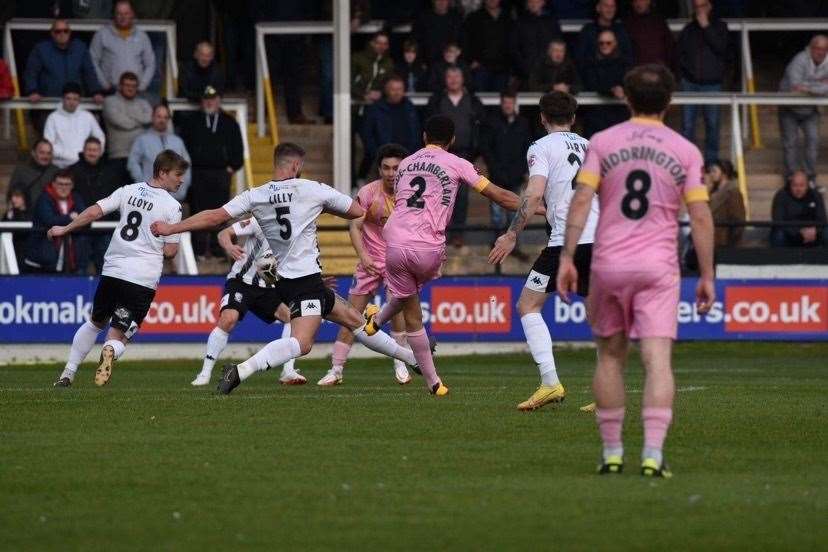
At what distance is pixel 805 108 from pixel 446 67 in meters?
5.30

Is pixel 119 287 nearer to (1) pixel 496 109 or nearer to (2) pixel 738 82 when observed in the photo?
(1) pixel 496 109

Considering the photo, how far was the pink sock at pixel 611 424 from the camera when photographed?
29.1 ft

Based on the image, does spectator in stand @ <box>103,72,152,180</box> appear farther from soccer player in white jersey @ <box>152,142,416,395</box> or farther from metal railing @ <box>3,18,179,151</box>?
soccer player in white jersey @ <box>152,142,416,395</box>

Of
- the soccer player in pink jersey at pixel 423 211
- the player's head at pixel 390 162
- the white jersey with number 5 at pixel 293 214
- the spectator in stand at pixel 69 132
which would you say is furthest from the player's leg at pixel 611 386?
the spectator in stand at pixel 69 132

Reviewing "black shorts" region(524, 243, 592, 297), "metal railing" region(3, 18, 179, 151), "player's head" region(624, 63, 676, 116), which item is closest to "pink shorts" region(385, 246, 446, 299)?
"black shorts" region(524, 243, 592, 297)

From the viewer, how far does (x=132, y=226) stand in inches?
604

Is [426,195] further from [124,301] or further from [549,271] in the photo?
[124,301]

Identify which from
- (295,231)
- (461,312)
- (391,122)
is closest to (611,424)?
(295,231)

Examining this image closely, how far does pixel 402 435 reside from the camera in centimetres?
1089

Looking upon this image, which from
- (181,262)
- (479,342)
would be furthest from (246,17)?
(479,342)

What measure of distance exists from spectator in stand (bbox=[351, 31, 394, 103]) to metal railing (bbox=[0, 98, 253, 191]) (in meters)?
1.59

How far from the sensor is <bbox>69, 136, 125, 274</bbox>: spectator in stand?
2212 cm

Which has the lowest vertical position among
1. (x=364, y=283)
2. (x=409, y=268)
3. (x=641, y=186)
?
(x=364, y=283)

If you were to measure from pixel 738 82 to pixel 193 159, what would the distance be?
954 cm
